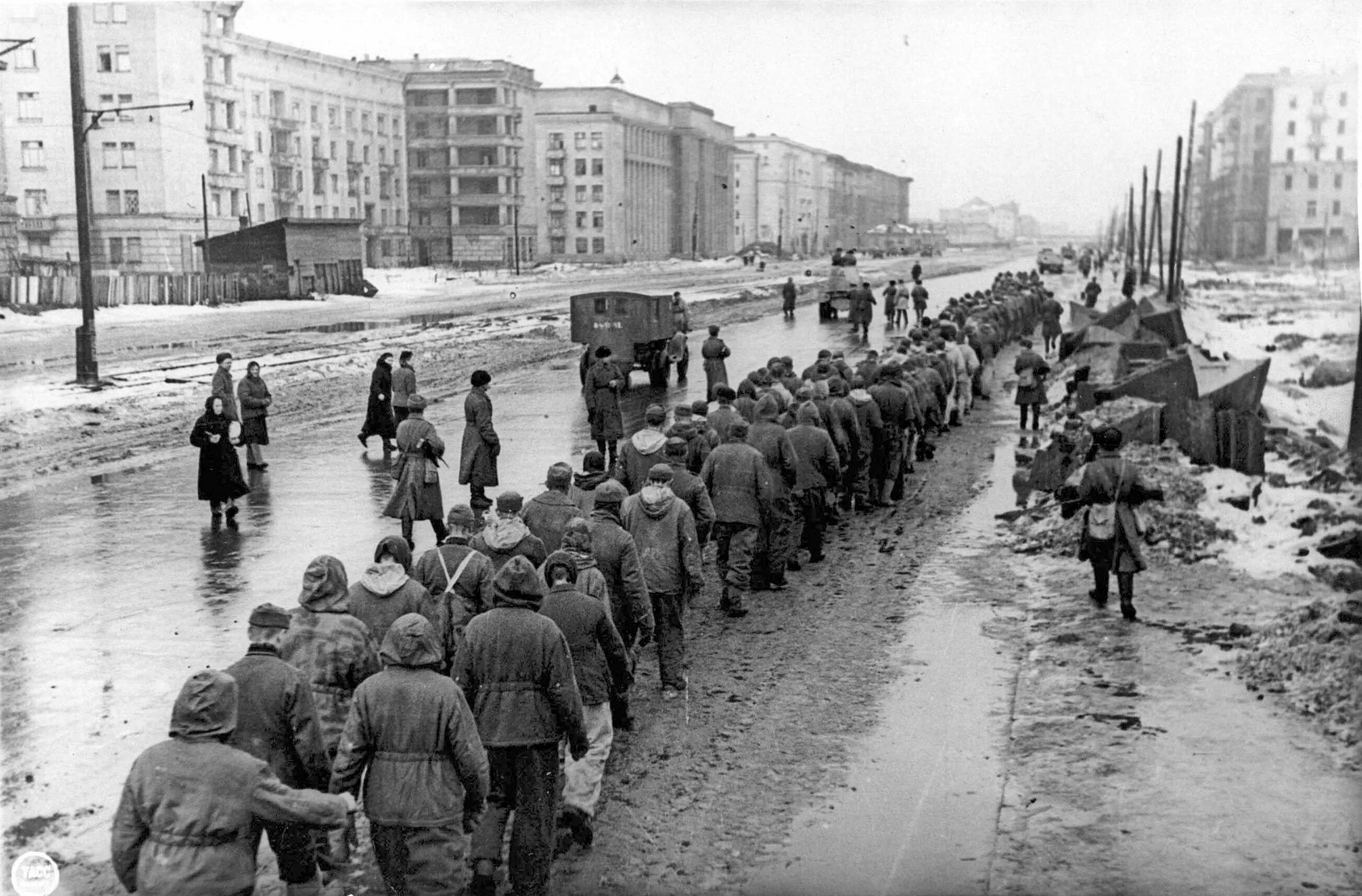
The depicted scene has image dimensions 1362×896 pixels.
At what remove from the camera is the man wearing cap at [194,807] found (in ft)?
15.3

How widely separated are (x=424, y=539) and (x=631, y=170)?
328 feet

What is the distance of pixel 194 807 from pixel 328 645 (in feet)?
5.38

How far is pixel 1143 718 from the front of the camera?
27.5 feet

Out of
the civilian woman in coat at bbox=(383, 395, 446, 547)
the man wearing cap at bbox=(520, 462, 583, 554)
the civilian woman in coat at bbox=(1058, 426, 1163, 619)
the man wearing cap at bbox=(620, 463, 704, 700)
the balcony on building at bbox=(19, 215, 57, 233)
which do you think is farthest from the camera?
the balcony on building at bbox=(19, 215, 57, 233)

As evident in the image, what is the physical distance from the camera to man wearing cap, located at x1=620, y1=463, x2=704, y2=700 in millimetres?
8867

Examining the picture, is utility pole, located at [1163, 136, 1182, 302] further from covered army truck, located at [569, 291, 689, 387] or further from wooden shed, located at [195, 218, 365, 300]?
wooden shed, located at [195, 218, 365, 300]

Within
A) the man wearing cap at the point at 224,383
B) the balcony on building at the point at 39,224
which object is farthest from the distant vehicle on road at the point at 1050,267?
the man wearing cap at the point at 224,383

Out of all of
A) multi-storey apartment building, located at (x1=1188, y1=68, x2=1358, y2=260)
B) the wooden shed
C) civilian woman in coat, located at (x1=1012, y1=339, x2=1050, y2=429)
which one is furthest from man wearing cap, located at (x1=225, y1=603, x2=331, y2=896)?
the wooden shed

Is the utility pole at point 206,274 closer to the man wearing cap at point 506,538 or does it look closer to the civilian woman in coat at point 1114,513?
the civilian woman in coat at point 1114,513

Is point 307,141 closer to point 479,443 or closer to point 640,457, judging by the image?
point 479,443

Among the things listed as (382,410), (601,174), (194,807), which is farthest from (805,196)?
(194,807)

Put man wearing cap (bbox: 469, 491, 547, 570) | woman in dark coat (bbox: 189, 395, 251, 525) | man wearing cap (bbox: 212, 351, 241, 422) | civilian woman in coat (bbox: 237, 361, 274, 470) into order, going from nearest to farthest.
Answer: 1. man wearing cap (bbox: 469, 491, 547, 570)
2. woman in dark coat (bbox: 189, 395, 251, 525)
3. man wearing cap (bbox: 212, 351, 241, 422)
4. civilian woman in coat (bbox: 237, 361, 274, 470)

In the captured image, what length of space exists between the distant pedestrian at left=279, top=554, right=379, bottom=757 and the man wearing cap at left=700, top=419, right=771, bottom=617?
4.73 meters

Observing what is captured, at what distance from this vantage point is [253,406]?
16281mm
